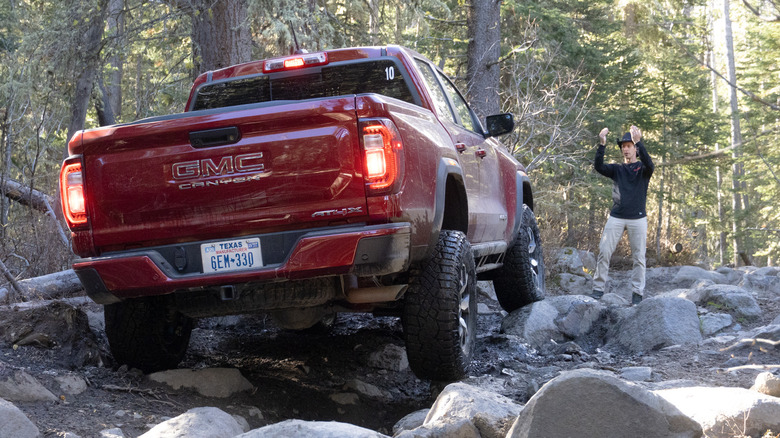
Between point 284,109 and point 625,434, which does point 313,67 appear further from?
point 625,434

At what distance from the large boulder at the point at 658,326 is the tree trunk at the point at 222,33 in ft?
16.1

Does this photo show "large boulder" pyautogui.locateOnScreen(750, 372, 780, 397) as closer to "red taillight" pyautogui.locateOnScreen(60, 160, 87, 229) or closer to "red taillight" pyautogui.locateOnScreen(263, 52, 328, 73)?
"red taillight" pyautogui.locateOnScreen(263, 52, 328, 73)

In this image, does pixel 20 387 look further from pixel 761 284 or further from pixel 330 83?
pixel 761 284

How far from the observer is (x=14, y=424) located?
10.9 ft

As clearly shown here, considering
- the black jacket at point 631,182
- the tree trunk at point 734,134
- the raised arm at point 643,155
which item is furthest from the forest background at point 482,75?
the black jacket at point 631,182

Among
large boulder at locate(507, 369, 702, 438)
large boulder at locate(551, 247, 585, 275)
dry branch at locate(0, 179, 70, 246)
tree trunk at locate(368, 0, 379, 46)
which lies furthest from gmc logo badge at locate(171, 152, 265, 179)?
large boulder at locate(551, 247, 585, 275)

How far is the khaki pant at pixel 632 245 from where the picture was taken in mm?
8914

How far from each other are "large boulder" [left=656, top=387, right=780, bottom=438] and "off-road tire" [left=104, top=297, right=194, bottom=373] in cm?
305

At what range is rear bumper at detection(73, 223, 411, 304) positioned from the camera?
3703 mm

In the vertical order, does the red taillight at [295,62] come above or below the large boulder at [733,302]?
above

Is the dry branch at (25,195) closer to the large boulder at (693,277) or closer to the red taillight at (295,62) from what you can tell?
the red taillight at (295,62)

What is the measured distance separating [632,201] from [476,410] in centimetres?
624

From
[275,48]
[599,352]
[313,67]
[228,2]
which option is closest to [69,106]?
[275,48]

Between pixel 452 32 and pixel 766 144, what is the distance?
13.7 metres
